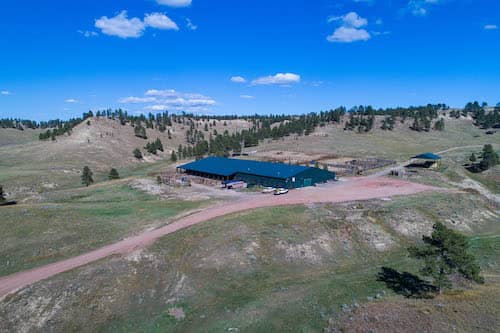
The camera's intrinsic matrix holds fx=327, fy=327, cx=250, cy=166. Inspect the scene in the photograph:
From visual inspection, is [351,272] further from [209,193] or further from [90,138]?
[90,138]

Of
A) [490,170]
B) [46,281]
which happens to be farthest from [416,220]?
[490,170]

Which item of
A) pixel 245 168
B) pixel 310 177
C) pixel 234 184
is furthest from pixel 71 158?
pixel 310 177

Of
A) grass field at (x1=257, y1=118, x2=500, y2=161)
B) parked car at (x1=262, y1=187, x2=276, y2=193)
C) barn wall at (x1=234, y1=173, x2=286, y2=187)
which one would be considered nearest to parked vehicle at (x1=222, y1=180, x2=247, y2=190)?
barn wall at (x1=234, y1=173, x2=286, y2=187)

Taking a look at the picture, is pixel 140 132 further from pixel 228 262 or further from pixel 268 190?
pixel 228 262

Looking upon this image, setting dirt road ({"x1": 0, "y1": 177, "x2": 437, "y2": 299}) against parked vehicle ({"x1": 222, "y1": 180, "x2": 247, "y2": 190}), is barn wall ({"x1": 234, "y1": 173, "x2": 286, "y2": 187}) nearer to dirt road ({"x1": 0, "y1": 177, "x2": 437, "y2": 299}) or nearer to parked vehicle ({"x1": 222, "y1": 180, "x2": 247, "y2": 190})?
parked vehicle ({"x1": 222, "y1": 180, "x2": 247, "y2": 190})

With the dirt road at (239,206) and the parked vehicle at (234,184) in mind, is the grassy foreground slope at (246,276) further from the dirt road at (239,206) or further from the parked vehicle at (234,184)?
the parked vehicle at (234,184)
